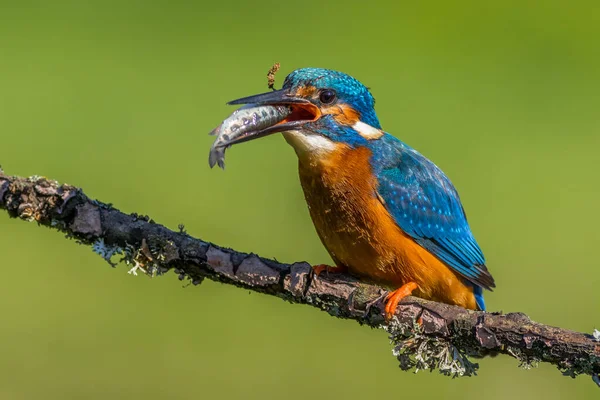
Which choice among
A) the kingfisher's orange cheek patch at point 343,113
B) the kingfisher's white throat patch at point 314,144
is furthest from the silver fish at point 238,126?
the kingfisher's orange cheek patch at point 343,113

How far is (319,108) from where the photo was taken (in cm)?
448

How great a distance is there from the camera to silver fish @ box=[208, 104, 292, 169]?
4.20 metres

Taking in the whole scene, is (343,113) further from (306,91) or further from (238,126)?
(238,126)

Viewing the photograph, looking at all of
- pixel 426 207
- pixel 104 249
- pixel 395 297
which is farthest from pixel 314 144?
pixel 104 249

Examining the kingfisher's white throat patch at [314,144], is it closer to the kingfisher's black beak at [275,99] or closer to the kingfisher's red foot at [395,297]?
the kingfisher's black beak at [275,99]

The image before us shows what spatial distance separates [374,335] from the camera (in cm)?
662

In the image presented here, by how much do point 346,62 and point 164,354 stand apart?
12.3 feet

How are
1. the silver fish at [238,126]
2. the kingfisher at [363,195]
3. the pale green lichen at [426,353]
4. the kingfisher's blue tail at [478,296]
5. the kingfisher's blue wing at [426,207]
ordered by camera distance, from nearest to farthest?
the pale green lichen at [426,353] → the silver fish at [238,126] → the kingfisher at [363,195] → the kingfisher's blue wing at [426,207] → the kingfisher's blue tail at [478,296]

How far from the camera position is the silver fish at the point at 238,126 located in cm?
420

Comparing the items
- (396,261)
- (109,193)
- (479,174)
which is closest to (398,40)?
(479,174)

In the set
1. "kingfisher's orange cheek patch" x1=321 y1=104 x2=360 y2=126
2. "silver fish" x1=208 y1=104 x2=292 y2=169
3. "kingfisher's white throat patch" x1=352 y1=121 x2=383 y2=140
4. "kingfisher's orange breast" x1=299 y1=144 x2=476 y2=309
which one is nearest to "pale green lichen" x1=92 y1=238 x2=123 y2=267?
"silver fish" x1=208 y1=104 x2=292 y2=169

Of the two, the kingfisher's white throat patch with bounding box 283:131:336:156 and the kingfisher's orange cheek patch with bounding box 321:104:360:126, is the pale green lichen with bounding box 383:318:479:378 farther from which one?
the kingfisher's orange cheek patch with bounding box 321:104:360:126

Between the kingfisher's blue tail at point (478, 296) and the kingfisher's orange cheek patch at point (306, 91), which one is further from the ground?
the kingfisher's orange cheek patch at point (306, 91)

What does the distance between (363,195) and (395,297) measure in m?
0.56
